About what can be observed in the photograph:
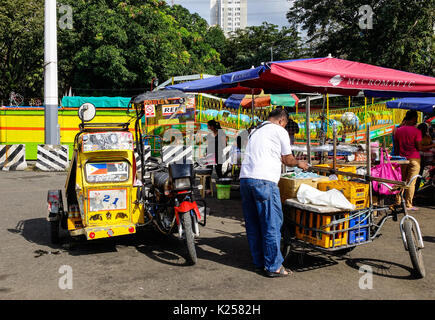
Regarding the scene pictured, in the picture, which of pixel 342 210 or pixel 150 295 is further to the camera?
pixel 342 210

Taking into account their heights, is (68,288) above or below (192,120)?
below

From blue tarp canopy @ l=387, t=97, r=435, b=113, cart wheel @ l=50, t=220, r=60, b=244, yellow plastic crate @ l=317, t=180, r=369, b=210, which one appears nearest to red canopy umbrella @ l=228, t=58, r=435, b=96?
yellow plastic crate @ l=317, t=180, r=369, b=210

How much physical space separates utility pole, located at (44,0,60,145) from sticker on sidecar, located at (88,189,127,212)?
447 inches

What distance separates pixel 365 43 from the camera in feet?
84.7

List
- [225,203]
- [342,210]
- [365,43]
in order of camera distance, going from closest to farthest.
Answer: [342,210]
[225,203]
[365,43]

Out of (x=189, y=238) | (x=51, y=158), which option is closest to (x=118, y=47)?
(x=51, y=158)

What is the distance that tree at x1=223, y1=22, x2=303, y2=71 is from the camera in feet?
137

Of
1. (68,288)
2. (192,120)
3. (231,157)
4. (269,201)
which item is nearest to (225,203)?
(231,157)

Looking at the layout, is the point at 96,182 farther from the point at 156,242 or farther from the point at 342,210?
the point at 342,210

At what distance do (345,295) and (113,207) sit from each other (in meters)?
3.22

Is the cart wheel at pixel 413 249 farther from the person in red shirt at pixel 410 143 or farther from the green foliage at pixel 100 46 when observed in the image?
the green foliage at pixel 100 46

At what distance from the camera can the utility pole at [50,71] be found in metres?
16.0

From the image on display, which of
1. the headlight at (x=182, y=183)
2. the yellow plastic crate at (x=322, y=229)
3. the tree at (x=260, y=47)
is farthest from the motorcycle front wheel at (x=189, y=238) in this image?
the tree at (x=260, y=47)

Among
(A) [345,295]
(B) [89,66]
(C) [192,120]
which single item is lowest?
(A) [345,295]
